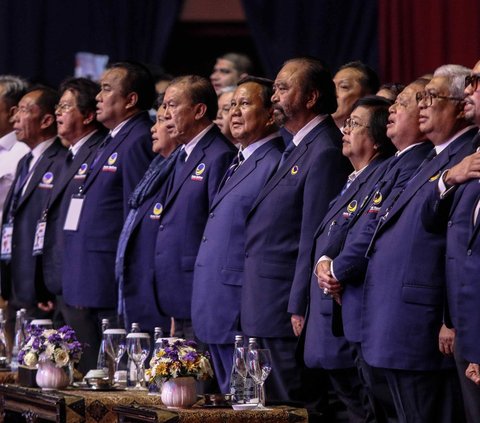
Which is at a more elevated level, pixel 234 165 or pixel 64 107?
pixel 64 107

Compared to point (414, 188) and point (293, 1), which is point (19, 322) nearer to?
point (414, 188)

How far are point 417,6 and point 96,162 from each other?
2.93m

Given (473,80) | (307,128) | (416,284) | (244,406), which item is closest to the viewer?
(473,80)

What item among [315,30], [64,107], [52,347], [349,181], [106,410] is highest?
[315,30]

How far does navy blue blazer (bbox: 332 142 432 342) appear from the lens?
4.99 meters

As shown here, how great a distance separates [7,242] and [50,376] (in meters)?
2.01

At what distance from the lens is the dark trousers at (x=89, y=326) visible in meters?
6.75

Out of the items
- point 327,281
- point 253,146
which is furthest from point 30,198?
point 327,281

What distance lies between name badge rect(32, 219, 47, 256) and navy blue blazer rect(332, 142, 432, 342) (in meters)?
2.43

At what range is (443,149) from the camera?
4805mm

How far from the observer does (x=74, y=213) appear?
6.84m

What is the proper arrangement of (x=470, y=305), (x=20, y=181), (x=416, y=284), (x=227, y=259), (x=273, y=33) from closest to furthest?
(x=470, y=305) < (x=416, y=284) < (x=227, y=259) < (x=20, y=181) < (x=273, y=33)

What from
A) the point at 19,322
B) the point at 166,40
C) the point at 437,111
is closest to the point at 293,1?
the point at 166,40

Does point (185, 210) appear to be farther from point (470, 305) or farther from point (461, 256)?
point (470, 305)
